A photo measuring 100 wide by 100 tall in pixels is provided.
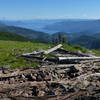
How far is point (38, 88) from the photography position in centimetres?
1591

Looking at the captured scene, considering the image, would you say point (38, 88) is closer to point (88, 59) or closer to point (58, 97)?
point (58, 97)

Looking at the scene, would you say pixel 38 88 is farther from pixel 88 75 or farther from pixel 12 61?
pixel 12 61

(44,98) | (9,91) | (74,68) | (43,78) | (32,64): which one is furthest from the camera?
(32,64)

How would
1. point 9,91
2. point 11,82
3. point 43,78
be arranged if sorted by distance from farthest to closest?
point 43,78
point 11,82
point 9,91

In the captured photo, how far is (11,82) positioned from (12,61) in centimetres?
1087

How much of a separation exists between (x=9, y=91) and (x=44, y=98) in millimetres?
2175

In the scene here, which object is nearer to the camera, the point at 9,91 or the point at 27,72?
the point at 9,91

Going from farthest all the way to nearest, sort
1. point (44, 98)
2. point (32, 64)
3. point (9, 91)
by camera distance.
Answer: point (32, 64)
point (9, 91)
point (44, 98)

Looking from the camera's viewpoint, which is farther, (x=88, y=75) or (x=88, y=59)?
(x=88, y=59)

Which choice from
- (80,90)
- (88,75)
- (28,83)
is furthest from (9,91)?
(88,75)

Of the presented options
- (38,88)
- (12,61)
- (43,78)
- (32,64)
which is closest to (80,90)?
(38,88)

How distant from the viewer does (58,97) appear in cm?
1408

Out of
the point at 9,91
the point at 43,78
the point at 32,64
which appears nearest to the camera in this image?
the point at 9,91

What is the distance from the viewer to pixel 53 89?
1585cm
